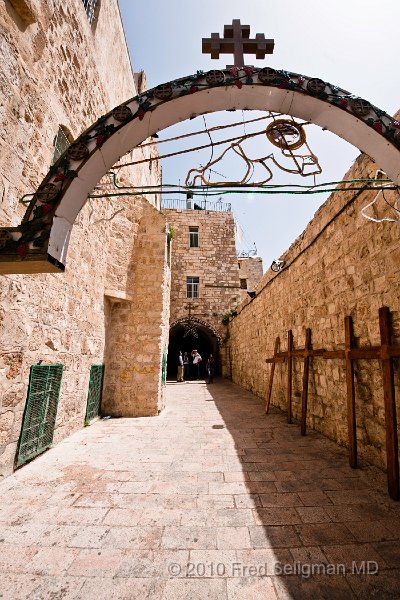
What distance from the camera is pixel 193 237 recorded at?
63.5 ft

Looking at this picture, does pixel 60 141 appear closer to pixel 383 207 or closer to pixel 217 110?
pixel 217 110

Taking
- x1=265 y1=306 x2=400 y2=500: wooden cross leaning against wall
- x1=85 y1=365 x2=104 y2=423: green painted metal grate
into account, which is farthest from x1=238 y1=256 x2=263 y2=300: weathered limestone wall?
x1=265 y1=306 x2=400 y2=500: wooden cross leaning against wall

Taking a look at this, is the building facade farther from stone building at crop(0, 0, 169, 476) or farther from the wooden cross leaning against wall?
the wooden cross leaning against wall

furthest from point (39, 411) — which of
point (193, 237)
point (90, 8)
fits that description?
point (193, 237)

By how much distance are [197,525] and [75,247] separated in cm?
469

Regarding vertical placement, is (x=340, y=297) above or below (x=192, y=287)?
below

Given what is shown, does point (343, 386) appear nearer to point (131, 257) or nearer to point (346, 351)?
point (346, 351)

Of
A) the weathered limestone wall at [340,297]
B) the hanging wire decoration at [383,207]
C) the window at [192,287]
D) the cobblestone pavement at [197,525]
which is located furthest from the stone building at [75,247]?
the window at [192,287]

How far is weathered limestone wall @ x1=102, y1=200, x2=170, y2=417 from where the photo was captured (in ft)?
22.1

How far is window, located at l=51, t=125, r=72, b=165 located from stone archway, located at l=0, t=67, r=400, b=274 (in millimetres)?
2178

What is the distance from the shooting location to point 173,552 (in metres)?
2.09

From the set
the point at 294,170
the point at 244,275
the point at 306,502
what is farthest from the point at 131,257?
the point at 244,275

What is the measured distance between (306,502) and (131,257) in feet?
20.8

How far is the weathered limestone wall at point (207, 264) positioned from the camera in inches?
707
